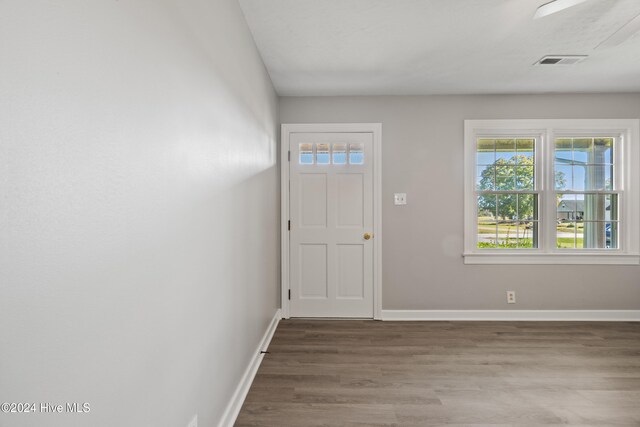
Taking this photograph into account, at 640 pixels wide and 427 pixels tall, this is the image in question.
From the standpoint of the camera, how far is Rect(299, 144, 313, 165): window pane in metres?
3.91

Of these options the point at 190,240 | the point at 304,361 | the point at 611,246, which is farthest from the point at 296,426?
the point at 611,246

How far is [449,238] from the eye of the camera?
12.7ft

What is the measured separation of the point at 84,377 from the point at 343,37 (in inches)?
98.7

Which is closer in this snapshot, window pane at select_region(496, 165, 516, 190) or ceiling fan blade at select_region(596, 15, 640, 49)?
ceiling fan blade at select_region(596, 15, 640, 49)

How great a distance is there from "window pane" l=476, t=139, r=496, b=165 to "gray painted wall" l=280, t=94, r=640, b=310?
23 cm

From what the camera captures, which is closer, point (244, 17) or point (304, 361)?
point (244, 17)

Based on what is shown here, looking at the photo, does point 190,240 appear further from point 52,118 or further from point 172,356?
→ point 52,118

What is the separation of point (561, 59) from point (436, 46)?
1111mm

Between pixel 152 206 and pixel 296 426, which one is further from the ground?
pixel 152 206

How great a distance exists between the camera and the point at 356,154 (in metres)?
3.88

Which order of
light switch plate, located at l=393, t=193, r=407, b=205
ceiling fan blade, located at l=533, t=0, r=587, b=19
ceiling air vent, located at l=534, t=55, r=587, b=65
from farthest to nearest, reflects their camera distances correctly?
light switch plate, located at l=393, t=193, r=407, b=205 < ceiling air vent, located at l=534, t=55, r=587, b=65 < ceiling fan blade, located at l=533, t=0, r=587, b=19

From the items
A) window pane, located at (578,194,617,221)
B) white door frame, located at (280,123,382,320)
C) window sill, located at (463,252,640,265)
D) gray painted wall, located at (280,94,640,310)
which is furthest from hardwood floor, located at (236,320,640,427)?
window pane, located at (578,194,617,221)

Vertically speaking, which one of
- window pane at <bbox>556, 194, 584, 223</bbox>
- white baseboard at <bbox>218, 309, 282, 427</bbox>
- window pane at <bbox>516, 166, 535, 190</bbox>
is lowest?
white baseboard at <bbox>218, 309, 282, 427</bbox>

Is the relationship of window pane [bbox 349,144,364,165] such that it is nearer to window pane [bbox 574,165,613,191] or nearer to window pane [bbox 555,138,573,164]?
window pane [bbox 555,138,573,164]
